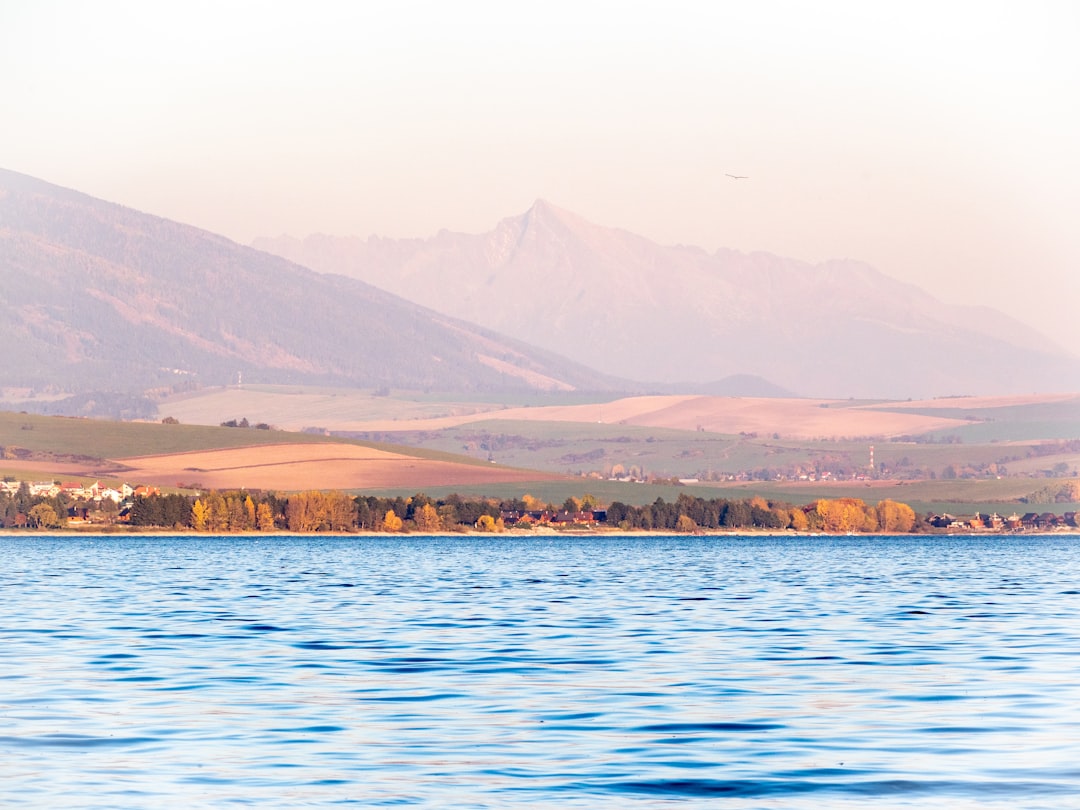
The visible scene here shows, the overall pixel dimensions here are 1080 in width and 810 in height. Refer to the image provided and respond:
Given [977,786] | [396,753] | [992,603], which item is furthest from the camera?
[992,603]

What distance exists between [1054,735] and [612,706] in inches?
366

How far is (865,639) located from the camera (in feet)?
198

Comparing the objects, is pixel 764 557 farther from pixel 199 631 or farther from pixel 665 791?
pixel 665 791

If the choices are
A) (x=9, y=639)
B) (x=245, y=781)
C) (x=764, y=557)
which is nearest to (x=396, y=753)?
(x=245, y=781)

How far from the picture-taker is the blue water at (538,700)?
30828 millimetres

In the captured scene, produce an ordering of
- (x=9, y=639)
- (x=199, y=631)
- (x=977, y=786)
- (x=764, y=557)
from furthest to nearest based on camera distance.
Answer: (x=764, y=557) → (x=199, y=631) → (x=9, y=639) → (x=977, y=786)

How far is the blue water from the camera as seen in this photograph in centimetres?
3083

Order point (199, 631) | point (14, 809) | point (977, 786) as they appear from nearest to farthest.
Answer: point (14, 809) < point (977, 786) < point (199, 631)

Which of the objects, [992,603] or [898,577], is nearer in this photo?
[992,603]

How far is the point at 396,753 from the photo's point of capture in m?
34.3

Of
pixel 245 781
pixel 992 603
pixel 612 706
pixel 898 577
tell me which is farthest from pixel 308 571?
pixel 245 781

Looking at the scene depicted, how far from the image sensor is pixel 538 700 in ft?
139

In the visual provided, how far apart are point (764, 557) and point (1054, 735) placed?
12979cm

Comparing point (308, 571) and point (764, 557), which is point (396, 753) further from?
point (764, 557)
